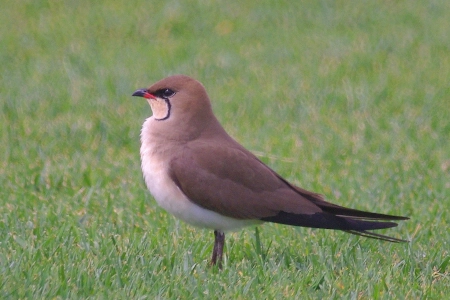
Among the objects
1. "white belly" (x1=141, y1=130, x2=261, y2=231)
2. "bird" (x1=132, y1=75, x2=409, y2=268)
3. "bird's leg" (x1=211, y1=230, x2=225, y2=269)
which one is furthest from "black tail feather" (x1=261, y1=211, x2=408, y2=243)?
"bird's leg" (x1=211, y1=230, x2=225, y2=269)

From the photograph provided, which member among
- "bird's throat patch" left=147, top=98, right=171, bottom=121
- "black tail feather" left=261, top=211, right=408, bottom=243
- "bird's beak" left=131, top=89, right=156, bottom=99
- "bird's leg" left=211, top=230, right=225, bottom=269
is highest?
"bird's beak" left=131, top=89, right=156, bottom=99

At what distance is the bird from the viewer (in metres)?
4.66

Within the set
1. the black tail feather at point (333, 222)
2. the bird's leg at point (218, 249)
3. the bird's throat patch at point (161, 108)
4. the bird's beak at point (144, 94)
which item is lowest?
the bird's leg at point (218, 249)

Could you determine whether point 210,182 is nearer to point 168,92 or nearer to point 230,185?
point 230,185

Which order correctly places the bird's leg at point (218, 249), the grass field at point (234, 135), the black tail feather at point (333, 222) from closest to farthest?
the grass field at point (234, 135) → the black tail feather at point (333, 222) → the bird's leg at point (218, 249)

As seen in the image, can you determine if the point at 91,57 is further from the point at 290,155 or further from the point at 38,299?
the point at 38,299

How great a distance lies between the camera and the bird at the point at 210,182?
15.3 feet

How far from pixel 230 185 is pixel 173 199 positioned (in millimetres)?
340

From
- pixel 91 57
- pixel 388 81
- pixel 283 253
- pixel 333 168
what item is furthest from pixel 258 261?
pixel 91 57

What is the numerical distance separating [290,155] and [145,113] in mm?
1831

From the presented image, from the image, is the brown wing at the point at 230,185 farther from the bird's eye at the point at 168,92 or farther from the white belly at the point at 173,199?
the bird's eye at the point at 168,92

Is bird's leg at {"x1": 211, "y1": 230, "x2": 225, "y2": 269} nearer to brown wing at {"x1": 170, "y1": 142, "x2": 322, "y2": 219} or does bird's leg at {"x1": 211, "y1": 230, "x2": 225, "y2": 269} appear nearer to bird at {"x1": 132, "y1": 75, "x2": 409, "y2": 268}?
bird at {"x1": 132, "y1": 75, "x2": 409, "y2": 268}

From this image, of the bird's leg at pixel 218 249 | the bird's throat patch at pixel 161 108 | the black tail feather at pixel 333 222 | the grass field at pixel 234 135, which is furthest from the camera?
the bird's throat patch at pixel 161 108

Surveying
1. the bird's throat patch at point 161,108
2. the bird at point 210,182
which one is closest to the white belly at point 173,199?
the bird at point 210,182
